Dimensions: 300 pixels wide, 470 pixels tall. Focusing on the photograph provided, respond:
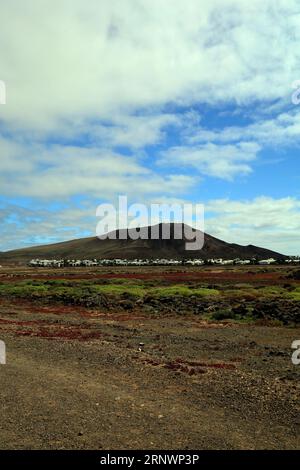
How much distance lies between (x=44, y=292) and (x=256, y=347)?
3456 centimetres

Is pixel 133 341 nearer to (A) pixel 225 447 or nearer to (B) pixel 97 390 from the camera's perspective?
(B) pixel 97 390

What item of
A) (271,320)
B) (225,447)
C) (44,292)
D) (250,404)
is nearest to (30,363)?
(250,404)

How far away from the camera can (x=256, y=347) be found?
18.7 m

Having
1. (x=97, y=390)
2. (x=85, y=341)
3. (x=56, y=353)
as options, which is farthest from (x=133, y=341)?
(x=97, y=390)

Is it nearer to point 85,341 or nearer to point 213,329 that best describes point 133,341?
point 85,341

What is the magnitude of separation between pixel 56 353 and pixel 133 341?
4398 millimetres

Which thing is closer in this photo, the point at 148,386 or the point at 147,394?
the point at 147,394
